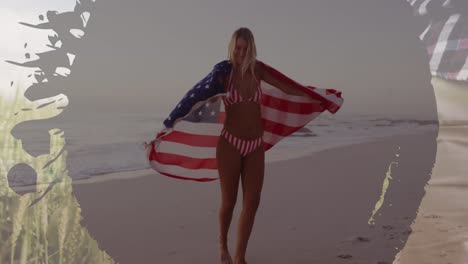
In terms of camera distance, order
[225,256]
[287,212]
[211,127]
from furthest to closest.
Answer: [287,212]
[211,127]
[225,256]

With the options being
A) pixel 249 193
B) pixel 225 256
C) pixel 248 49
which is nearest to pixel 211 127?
pixel 249 193

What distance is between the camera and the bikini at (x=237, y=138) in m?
2.35

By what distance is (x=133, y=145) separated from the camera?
5.98 metres

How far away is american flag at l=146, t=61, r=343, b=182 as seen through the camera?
2.56 meters

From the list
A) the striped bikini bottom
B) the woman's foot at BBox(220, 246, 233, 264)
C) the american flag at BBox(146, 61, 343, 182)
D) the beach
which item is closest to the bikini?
the striped bikini bottom

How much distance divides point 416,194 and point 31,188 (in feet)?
11.3

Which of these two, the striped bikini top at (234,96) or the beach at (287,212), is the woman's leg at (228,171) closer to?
the striped bikini top at (234,96)

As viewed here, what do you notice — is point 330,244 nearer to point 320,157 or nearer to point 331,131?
point 320,157

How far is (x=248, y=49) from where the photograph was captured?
2270mm

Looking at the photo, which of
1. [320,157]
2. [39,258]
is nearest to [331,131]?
[320,157]

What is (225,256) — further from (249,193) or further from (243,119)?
(243,119)

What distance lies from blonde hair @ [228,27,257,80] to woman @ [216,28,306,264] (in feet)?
0.04

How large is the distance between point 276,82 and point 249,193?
61 cm

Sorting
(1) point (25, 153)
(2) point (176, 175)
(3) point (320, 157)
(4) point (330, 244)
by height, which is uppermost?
(2) point (176, 175)
